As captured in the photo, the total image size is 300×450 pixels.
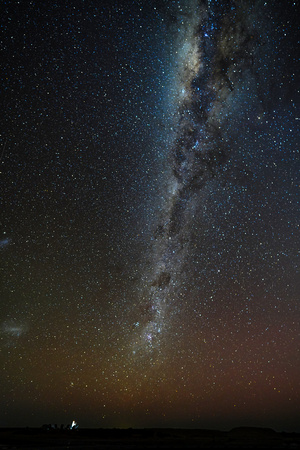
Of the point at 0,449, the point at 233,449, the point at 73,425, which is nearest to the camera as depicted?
the point at 0,449

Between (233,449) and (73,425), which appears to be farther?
(73,425)

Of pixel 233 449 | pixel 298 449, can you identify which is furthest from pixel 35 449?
pixel 298 449

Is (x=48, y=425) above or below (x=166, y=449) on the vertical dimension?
above

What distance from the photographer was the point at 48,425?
3231 centimetres

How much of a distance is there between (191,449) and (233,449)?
2.16 m

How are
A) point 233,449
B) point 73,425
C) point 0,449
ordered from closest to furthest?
point 0,449 < point 233,449 < point 73,425

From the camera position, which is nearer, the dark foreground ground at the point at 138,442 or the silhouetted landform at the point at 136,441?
the dark foreground ground at the point at 138,442

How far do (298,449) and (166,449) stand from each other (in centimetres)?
627

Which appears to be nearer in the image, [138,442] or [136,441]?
[138,442]

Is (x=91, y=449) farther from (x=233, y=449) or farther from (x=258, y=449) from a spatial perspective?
(x=258, y=449)

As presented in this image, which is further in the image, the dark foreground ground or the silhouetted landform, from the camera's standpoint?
the silhouetted landform

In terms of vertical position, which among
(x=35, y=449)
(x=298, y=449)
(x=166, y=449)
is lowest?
(x=298, y=449)

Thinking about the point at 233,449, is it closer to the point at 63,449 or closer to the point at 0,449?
the point at 63,449

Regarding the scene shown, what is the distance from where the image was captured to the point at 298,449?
1573 cm
